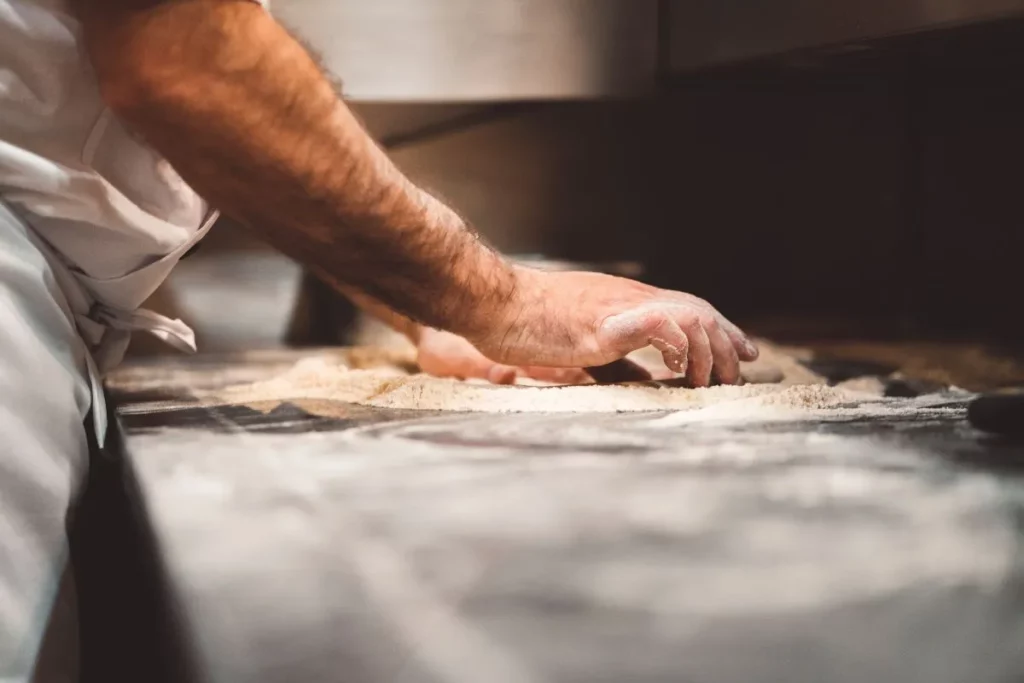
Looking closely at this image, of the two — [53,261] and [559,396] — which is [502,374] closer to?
[559,396]

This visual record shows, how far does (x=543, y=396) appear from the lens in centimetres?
56

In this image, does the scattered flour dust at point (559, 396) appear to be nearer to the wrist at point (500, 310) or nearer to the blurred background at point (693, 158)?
the wrist at point (500, 310)

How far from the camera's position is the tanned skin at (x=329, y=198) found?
46cm

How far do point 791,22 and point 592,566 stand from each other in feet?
1.78

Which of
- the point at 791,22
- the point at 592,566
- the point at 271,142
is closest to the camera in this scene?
the point at 592,566

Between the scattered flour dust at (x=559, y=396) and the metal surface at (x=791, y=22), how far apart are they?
9.8 inches

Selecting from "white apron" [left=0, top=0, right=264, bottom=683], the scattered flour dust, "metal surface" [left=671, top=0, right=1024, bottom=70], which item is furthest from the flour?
"metal surface" [left=671, top=0, right=1024, bottom=70]

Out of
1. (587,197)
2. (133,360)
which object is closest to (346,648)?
(133,360)

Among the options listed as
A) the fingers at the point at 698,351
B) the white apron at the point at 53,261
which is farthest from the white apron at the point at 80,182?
the fingers at the point at 698,351

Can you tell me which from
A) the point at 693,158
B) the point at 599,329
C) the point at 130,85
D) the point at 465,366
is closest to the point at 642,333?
the point at 599,329

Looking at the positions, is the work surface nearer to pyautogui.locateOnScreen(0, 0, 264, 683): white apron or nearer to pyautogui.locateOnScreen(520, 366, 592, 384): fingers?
pyautogui.locateOnScreen(0, 0, 264, 683): white apron

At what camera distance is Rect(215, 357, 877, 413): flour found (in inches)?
21.6

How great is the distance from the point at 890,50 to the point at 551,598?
57cm

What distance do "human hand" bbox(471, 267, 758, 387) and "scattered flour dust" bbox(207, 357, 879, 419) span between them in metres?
0.02
